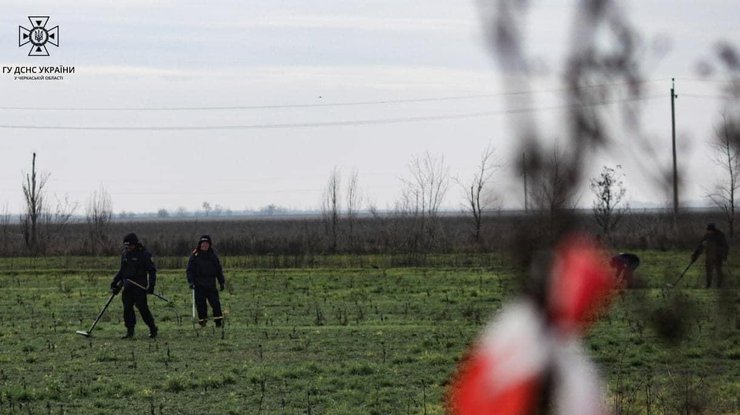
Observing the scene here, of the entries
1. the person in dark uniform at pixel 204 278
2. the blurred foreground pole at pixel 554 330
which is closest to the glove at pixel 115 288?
the person in dark uniform at pixel 204 278

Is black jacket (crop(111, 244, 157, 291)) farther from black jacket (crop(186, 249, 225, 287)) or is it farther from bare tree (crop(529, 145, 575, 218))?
bare tree (crop(529, 145, 575, 218))

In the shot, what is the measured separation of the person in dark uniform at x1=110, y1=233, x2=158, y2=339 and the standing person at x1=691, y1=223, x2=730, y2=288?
14445 millimetres

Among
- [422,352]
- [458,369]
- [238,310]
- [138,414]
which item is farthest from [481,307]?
[138,414]

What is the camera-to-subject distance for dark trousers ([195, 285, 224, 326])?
19312 millimetres

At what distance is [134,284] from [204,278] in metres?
1.77

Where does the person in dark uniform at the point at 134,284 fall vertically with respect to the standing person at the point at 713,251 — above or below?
below

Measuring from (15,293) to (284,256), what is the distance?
14118mm

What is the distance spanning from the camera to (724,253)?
142 inches

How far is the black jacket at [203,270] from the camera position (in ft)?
63.9

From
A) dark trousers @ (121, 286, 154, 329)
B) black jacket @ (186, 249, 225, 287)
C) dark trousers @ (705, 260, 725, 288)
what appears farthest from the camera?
black jacket @ (186, 249, 225, 287)

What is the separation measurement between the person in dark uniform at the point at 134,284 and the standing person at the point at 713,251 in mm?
14445

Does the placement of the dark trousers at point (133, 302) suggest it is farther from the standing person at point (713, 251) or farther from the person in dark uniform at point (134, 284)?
the standing person at point (713, 251)

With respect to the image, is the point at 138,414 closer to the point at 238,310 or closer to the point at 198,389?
the point at 198,389

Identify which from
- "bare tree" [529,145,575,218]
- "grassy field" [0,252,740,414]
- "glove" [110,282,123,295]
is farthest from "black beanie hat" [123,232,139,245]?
"bare tree" [529,145,575,218]
